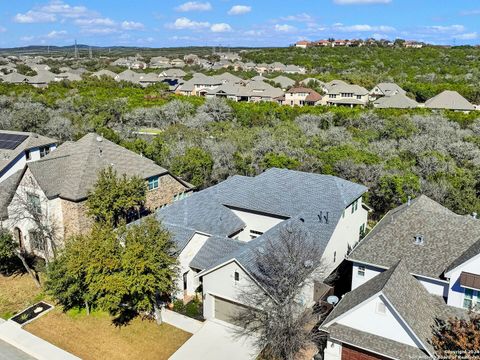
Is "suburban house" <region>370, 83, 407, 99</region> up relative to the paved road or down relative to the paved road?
up

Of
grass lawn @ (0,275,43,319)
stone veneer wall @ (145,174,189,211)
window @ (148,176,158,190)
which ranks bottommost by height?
grass lawn @ (0,275,43,319)

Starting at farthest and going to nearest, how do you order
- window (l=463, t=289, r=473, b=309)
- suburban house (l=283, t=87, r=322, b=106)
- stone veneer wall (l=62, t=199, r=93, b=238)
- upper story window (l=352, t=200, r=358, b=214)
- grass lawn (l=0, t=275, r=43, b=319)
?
suburban house (l=283, t=87, r=322, b=106), upper story window (l=352, t=200, r=358, b=214), stone veneer wall (l=62, t=199, r=93, b=238), grass lawn (l=0, t=275, r=43, b=319), window (l=463, t=289, r=473, b=309)

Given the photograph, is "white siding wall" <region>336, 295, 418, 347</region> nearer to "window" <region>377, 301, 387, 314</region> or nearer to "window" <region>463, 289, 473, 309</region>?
"window" <region>377, 301, 387, 314</region>

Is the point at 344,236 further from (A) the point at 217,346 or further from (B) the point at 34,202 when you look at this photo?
(B) the point at 34,202

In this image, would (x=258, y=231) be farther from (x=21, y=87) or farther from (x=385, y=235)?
(x=21, y=87)

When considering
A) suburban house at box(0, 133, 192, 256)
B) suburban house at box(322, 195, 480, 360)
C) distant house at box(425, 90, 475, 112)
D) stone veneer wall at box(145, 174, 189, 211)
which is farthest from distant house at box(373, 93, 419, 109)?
suburban house at box(322, 195, 480, 360)

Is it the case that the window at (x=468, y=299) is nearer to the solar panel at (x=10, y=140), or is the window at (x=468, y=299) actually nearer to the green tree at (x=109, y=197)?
the green tree at (x=109, y=197)

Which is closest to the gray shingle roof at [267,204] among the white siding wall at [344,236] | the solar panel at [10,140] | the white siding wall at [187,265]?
the white siding wall at [187,265]
